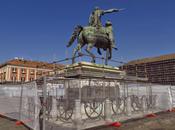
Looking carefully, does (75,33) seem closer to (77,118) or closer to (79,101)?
(79,101)

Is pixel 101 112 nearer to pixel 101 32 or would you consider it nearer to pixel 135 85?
pixel 135 85

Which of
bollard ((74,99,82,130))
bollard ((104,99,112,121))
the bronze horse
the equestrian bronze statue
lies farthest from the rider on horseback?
bollard ((74,99,82,130))

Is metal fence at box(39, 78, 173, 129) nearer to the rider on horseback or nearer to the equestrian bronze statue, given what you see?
the equestrian bronze statue

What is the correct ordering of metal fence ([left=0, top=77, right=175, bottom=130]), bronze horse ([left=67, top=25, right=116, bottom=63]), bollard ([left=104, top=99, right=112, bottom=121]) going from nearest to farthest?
metal fence ([left=0, top=77, right=175, bottom=130]), bollard ([left=104, top=99, right=112, bottom=121]), bronze horse ([left=67, top=25, right=116, bottom=63])

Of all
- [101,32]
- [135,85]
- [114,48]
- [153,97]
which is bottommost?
[153,97]

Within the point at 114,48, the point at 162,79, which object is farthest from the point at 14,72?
the point at 114,48

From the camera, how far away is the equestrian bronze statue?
13672 mm

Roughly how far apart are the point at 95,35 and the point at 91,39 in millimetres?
442

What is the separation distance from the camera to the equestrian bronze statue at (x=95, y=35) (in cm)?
1367

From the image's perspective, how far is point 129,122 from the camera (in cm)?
1034

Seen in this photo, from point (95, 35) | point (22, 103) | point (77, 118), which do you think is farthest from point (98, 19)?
point (77, 118)

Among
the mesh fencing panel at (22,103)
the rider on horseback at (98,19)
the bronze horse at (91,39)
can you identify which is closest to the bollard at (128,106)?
the bronze horse at (91,39)

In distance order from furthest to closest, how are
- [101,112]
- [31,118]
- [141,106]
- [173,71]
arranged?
1. [173,71]
2. [141,106]
3. [101,112]
4. [31,118]

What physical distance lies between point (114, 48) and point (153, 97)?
14.8 ft
